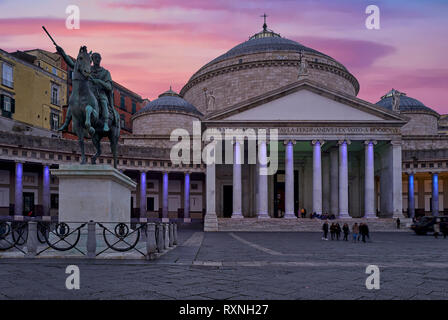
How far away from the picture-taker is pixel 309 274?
27.3 ft

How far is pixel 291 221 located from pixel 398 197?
10.7 meters

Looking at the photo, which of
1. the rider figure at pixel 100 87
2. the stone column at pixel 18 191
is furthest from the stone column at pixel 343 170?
the stone column at pixel 18 191

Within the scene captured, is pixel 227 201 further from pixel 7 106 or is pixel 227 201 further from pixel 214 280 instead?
pixel 214 280

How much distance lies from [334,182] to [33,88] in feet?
112

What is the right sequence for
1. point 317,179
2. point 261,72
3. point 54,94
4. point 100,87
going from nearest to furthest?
point 100,87
point 317,179
point 54,94
point 261,72

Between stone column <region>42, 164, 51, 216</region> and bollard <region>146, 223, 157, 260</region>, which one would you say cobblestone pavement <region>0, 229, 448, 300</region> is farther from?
stone column <region>42, 164, 51, 216</region>

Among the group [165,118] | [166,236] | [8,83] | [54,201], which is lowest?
[54,201]

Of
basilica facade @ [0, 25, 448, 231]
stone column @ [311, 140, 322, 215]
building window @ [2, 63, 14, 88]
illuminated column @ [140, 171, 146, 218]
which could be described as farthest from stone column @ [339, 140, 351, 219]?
building window @ [2, 63, 14, 88]

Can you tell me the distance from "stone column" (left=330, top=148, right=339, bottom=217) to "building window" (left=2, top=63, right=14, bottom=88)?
33735 mm

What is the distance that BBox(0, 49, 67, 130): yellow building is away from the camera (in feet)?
129

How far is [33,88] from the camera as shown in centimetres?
4266

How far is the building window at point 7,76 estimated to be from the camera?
38.8 m

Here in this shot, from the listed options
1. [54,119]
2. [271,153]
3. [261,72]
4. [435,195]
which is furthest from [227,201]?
[54,119]

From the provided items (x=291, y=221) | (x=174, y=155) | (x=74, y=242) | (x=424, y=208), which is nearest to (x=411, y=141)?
(x=424, y=208)
